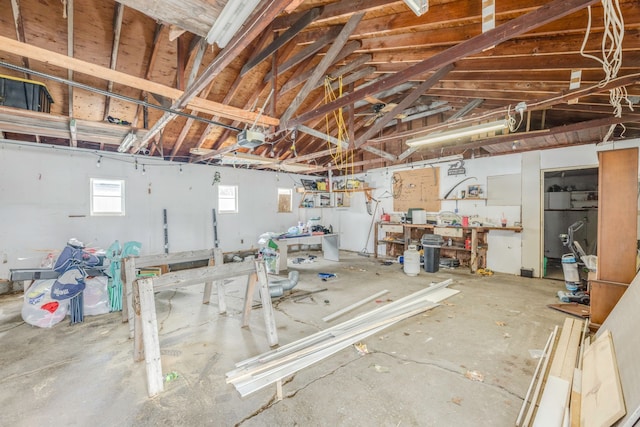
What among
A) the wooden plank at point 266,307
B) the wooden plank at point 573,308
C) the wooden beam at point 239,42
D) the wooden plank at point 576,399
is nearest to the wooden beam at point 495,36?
the wooden beam at point 239,42

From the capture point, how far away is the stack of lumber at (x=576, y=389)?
1.55 m

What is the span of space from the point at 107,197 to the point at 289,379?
6.11 metres

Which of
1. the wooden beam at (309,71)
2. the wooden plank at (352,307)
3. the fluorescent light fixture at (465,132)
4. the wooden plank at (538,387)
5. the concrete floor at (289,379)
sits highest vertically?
the wooden beam at (309,71)

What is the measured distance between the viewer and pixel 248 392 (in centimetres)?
203

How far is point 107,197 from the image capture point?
590 centimetres

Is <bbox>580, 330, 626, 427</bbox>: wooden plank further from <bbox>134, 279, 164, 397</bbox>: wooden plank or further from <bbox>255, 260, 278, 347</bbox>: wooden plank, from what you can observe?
<bbox>134, 279, 164, 397</bbox>: wooden plank

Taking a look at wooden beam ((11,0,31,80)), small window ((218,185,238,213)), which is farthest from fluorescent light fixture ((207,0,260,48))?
small window ((218,185,238,213))

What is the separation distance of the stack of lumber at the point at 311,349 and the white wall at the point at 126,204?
5.40m

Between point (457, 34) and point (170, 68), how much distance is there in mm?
3872

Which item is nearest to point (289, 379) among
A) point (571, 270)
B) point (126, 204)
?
point (571, 270)

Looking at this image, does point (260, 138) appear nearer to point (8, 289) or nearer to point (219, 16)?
point (219, 16)

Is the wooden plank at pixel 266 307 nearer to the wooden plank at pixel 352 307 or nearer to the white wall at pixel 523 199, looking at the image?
the wooden plank at pixel 352 307

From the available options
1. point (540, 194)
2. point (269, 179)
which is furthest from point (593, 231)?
point (269, 179)

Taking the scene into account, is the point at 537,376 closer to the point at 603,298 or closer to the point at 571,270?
the point at 603,298
